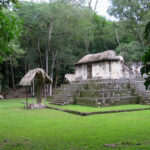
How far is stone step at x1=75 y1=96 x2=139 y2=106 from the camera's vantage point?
38.6 ft

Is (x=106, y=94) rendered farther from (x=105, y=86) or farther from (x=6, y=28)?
(x=6, y=28)

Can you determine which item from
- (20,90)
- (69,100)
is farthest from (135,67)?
(20,90)

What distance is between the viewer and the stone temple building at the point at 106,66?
1483 cm

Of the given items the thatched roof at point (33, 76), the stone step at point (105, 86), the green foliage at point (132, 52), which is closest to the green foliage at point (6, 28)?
the thatched roof at point (33, 76)

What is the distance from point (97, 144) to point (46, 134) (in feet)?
5.92

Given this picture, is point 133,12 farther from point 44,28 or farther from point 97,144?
point 97,144

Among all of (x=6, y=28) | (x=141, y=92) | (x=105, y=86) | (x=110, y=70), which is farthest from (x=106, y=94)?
(x=6, y=28)

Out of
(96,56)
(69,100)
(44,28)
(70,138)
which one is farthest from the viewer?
(44,28)

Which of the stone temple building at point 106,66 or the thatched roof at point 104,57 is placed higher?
the thatched roof at point 104,57

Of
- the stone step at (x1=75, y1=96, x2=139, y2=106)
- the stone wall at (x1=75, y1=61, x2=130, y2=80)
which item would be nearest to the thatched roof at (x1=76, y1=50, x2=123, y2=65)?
the stone wall at (x1=75, y1=61, x2=130, y2=80)

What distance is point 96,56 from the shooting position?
15891 mm

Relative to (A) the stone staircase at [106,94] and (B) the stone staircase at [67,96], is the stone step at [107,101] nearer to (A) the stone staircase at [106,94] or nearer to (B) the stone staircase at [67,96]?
(A) the stone staircase at [106,94]

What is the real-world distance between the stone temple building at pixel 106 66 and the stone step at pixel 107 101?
2408mm

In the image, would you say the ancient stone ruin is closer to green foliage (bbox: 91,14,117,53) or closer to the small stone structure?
the small stone structure
